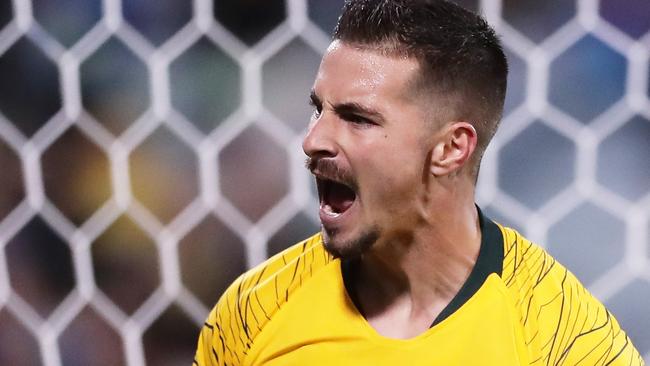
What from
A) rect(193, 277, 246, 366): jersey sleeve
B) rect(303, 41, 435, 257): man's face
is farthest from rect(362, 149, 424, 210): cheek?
rect(193, 277, 246, 366): jersey sleeve

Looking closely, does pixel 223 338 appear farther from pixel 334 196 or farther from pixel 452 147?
pixel 452 147

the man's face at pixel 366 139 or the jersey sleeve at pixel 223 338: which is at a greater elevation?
the man's face at pixel 366 139

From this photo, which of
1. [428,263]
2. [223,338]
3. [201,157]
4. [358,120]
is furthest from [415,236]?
[201,157]

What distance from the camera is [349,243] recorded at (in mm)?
814

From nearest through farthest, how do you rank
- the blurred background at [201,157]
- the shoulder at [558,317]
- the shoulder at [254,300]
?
the shoulder at [558,317]
the shoulder at [254,300]
the blurred background at [201,157]

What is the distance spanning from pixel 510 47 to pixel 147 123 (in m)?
0.53

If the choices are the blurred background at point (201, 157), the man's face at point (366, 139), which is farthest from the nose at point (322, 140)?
the blurred background at point (201, 157)

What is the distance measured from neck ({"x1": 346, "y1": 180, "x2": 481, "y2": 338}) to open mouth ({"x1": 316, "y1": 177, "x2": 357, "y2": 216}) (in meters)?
0.06

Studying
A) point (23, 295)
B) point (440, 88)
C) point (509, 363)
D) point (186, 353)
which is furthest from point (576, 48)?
point (23, 295)

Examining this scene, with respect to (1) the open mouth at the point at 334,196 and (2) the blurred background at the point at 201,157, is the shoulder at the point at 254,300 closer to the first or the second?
(1) the open mouth at the point at 334,196

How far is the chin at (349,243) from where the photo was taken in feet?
2.67

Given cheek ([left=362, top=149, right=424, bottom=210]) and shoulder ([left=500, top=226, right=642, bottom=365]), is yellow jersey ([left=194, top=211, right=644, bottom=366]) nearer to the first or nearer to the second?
shoulder ([left=500, top=226, right=642, bottom=365])

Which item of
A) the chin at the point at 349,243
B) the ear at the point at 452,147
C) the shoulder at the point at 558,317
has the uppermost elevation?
the ear at the point at 452,147

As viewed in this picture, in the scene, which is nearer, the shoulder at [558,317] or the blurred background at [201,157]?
the shoulder at [558,317]
